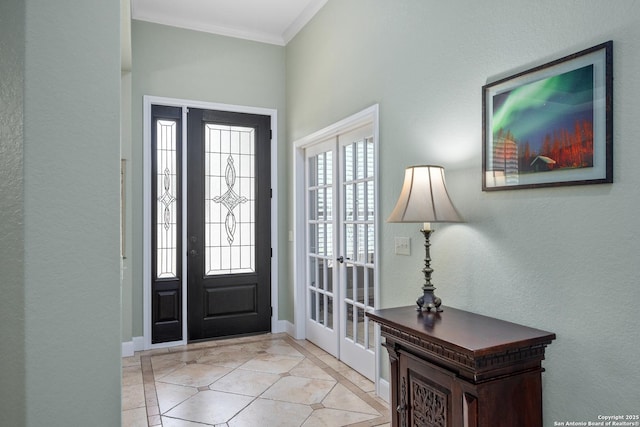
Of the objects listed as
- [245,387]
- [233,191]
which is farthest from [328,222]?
[245,387]

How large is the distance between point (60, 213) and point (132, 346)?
115 inches

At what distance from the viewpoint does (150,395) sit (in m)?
3.12

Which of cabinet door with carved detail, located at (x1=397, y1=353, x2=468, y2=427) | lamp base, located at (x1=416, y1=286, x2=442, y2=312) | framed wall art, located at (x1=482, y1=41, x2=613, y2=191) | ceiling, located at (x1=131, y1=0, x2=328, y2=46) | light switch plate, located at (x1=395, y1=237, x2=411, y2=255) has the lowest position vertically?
cabinet door with carved detail, located at (x1=397, y1=353, x2=468, y2=427)

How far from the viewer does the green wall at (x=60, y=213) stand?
1.51 m

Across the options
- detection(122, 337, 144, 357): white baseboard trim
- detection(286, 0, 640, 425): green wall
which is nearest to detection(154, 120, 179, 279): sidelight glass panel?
detection(122, 337, 144, 357): white baseboard trim

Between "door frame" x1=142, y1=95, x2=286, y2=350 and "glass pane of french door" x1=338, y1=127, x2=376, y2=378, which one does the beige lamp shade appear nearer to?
"glass pane of french door" x1=338, y1=127, x2=376, y2=378

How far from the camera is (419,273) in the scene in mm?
2684

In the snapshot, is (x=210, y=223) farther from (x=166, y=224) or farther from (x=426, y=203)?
(x=426, y=203)

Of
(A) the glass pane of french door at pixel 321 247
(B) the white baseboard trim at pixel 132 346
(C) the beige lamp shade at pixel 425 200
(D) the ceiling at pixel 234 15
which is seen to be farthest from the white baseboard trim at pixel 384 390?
(D) the ceiling at pixel 234 15

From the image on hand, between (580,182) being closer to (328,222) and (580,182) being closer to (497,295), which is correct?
(497,295)

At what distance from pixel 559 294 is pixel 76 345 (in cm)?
190

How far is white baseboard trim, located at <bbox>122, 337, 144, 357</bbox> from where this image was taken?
13.2 feet

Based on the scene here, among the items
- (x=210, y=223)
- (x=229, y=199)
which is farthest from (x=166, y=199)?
(x=229, y=199)

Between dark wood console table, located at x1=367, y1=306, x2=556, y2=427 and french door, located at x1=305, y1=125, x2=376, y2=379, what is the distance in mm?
1140
